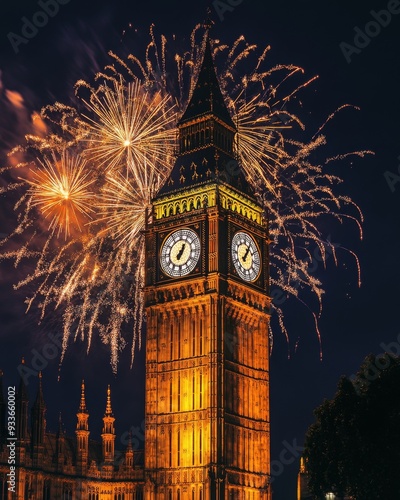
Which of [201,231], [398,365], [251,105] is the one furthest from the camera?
[201,231]

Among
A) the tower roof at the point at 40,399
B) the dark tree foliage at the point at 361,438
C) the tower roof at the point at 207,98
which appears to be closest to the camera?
the dark tree foliage at the point at 361,438

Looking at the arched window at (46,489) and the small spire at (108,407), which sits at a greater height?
the small spire at (108,407)

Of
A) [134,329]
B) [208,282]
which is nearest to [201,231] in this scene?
[208,282]

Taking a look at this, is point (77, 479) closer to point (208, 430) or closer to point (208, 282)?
point (208, 430)

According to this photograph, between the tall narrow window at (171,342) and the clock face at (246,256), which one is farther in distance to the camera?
the clock face at (246,256)

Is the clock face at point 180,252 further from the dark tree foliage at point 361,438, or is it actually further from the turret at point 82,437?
the dark tree foliage at point 361,438

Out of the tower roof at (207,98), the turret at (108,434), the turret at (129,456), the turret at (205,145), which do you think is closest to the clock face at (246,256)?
the turret at (205,145)
